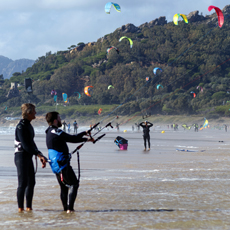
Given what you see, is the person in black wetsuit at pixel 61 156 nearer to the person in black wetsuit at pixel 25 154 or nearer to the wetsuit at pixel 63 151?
the wetsuit at pixel 63 151

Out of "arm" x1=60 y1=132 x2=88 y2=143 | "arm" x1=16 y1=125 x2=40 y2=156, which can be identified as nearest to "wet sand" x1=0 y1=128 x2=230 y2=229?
"arm" x1=16 y1=125 x2=40 y2=156

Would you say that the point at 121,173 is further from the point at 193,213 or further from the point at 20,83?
the point at 20,83

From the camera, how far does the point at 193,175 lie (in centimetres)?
914

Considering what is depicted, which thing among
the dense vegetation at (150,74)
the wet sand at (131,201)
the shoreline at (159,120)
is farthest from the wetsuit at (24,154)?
the dense vegetation at (150,74)

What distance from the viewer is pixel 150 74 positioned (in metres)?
132

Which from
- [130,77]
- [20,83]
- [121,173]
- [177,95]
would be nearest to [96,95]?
[130,77]

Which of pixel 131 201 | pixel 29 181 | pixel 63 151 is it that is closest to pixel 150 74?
pixel 131 201

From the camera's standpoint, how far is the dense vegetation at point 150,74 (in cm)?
10986

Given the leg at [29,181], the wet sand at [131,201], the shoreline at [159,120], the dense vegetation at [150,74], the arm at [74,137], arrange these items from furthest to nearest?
the dense vegetation at [150,74], the shoreline at [159,120], the leg at [29,181], the arm at [74,137], the wet sand at [131,201]

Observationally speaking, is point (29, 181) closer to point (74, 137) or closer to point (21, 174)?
point (21, 174)

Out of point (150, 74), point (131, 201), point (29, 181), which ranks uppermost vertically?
point (150, 74)

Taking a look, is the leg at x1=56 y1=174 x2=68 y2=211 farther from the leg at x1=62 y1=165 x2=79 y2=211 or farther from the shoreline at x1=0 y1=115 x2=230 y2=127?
the shoreline at x1=0 y1=115 x2=230 y2=127

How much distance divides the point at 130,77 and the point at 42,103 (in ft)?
95.2

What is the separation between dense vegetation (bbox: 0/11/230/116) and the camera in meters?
110
